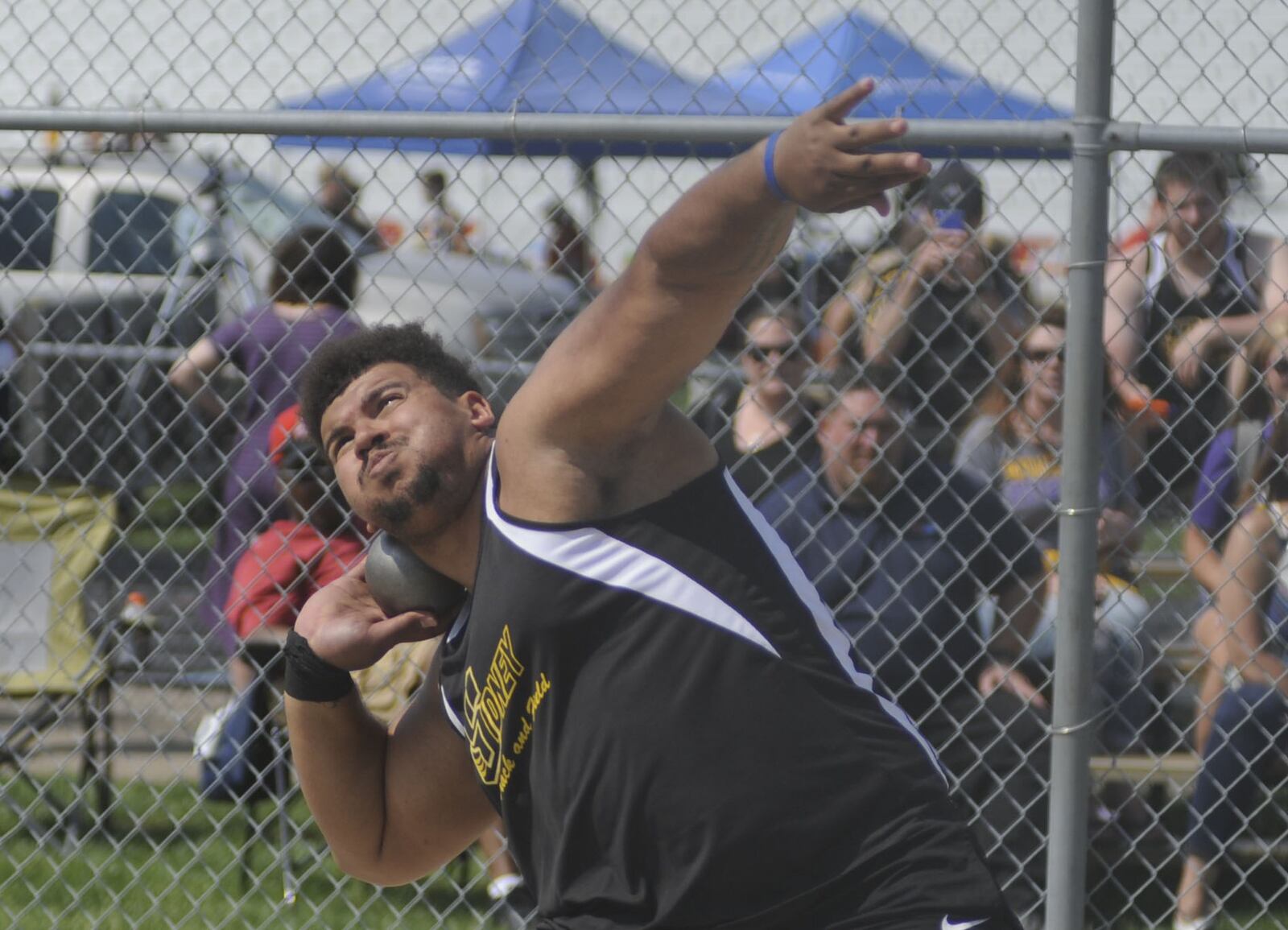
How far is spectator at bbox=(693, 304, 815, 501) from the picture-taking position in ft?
13.0

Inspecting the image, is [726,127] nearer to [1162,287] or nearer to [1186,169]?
[1162,287]

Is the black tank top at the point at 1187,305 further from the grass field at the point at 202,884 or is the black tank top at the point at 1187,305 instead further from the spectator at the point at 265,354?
the grass field at the point at 202,884

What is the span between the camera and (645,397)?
1.77 meters

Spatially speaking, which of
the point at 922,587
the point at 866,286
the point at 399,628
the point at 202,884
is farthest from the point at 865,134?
the point at 202,884

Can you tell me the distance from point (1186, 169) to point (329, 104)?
13.5 feet

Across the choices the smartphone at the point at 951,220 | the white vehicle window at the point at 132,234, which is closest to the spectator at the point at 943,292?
the smartphone at the point at 951,220

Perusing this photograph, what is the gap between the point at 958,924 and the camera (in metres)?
1.91

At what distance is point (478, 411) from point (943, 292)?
1.91 m

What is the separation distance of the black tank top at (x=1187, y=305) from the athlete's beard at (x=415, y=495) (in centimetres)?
217

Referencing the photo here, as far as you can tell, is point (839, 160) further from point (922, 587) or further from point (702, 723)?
point (922, 587)

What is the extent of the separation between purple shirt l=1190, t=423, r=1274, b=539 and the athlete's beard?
92.4 inches

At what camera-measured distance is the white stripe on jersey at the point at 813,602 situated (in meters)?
1.95

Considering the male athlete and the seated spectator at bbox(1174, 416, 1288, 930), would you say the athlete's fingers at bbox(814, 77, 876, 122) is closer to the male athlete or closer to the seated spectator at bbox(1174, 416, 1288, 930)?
the male athlete

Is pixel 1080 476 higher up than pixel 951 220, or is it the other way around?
pixel 951 220
